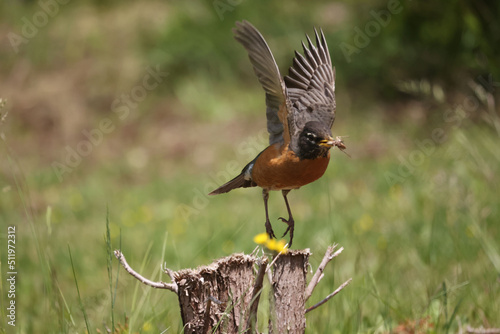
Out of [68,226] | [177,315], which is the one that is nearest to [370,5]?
[68,226]

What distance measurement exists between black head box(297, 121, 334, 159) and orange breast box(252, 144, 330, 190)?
0.09ft

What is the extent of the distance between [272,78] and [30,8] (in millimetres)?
9223

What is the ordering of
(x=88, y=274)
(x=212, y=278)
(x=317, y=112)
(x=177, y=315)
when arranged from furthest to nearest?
(x=88, y=274) → (x=177, y=315) → (x=317, y=112) → (x=212, y=278)

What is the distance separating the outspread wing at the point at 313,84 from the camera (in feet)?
10.1

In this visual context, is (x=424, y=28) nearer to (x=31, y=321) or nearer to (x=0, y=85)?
(x=31, y=321)

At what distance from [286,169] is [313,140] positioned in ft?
0.60

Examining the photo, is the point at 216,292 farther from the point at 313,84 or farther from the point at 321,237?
the point at 321,237

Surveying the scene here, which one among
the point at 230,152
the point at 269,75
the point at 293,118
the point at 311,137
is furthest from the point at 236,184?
the point at 230,152

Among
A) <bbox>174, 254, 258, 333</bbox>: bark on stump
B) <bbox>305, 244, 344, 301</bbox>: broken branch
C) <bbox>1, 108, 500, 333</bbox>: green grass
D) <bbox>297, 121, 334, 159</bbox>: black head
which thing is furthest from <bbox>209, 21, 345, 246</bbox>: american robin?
<bbox>174, 254, 258, 333</bbox>: bark on stump

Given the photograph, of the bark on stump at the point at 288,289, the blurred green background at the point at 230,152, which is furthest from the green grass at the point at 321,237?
the bark on stump at the point at 288,289

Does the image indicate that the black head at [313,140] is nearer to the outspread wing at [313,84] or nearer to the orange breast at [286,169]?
the orange breast at [286,169]

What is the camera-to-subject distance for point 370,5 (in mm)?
8516

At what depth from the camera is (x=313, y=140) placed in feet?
8.73

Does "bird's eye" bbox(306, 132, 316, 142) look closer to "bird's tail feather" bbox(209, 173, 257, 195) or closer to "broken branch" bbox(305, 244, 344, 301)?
"broken branch" bbox(305, 244, 344, 301)
